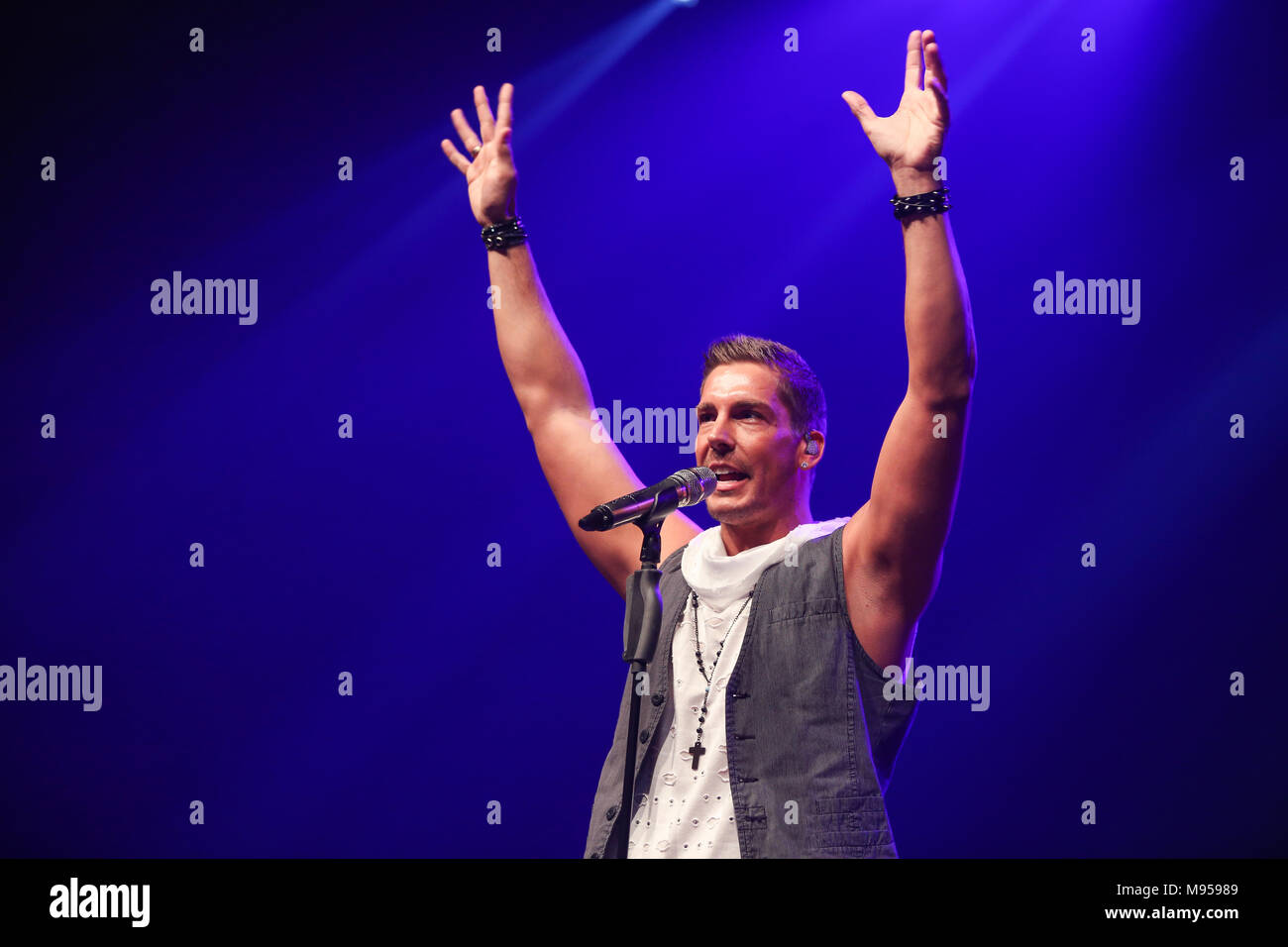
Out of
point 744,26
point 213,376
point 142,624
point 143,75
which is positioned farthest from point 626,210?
point 142,624

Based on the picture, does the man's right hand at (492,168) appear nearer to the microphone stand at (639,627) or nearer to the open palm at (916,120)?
the open palm at (916,120)

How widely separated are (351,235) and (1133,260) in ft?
8.72

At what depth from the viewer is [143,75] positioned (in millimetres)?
3979

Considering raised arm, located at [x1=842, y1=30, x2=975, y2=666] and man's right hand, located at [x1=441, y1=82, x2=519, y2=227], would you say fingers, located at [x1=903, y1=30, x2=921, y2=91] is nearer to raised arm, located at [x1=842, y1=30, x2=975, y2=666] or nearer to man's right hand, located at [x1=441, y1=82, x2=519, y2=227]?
raised arm, located at [x1=842, y1=30, x2=975, y2=666]

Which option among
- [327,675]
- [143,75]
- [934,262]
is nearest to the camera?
[934,262]

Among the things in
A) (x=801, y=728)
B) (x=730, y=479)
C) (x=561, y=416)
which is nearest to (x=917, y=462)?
(x=730, y=479)

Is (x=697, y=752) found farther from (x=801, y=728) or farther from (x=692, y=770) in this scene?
(x=801, y=728)

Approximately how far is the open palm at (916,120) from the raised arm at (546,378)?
1007 millimetres

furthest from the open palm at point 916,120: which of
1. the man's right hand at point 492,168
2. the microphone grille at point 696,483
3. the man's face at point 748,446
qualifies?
the man's right hand at point 492,168

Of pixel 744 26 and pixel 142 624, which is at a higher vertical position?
pixel 744 26

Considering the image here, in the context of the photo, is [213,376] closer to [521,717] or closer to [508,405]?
[508,405]

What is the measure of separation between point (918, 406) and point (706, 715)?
82 cm

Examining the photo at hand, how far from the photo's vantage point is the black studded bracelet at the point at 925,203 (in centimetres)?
214

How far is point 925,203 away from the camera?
215 centimetres
